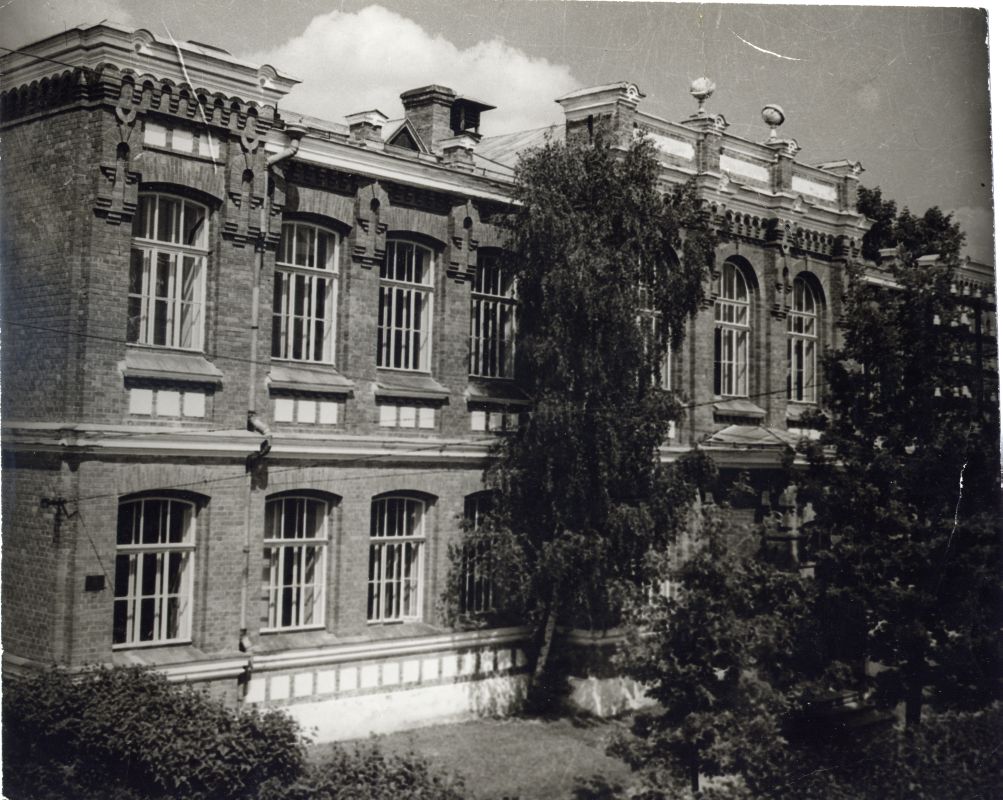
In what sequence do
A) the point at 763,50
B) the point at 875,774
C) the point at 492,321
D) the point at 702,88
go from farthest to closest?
the point at 492,321
the point at 702,88
the point at 763,50
the point at 875,774

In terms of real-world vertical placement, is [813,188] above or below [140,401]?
above

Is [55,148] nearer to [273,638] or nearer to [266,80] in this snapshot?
[266,80]

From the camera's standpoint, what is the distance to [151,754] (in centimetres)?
1083

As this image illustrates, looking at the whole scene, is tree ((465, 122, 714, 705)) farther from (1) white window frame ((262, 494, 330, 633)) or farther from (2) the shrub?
(2) the shrub

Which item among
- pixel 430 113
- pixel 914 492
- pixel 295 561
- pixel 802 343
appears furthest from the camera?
pixel 802 343

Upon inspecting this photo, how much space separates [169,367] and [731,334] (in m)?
10.6

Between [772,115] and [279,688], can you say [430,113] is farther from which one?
[279,688]

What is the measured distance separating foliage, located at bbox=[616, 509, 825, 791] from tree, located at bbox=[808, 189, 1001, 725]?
3.29 meters

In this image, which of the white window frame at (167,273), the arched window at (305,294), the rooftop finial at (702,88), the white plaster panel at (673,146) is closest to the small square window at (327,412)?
the arched window at (305,294)

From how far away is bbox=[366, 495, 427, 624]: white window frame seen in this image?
51.1 feet

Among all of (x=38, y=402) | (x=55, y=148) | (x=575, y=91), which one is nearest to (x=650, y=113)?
(x=575, y=91)

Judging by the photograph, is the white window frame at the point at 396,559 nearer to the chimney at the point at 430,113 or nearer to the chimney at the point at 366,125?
the chimney at the point at 366,125

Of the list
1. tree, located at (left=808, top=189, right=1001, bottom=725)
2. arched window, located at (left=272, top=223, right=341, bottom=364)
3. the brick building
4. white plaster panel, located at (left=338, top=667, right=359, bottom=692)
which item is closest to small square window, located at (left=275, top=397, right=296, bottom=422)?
the brick building

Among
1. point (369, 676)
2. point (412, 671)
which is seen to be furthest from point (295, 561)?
point (412, 671)
